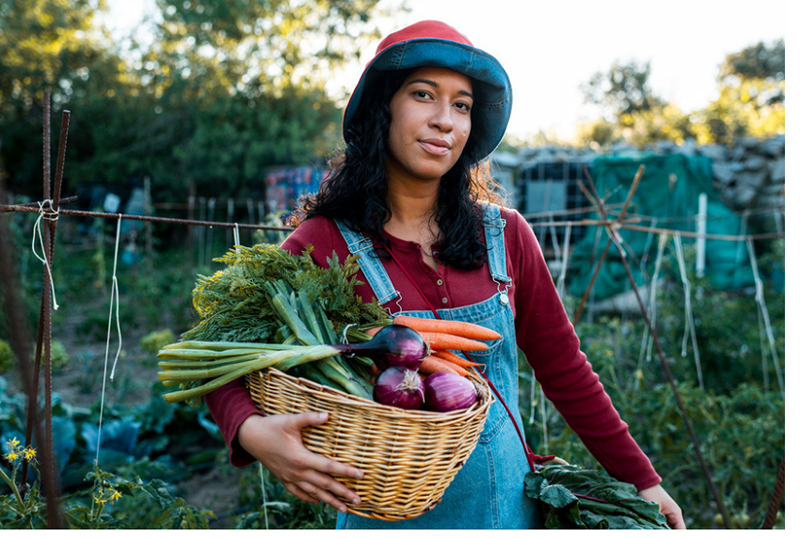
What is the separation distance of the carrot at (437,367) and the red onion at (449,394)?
0.46ft

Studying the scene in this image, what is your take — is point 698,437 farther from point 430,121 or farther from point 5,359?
point 5,359

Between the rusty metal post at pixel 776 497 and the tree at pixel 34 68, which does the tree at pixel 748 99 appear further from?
the tree at pixel 34 68

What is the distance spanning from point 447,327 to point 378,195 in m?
0.50

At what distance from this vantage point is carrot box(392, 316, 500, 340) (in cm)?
132

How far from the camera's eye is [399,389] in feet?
3.38

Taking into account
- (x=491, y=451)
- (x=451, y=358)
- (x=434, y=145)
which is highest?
(x=434, y=145)

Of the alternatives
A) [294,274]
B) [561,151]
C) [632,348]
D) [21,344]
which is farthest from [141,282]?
[561,151]

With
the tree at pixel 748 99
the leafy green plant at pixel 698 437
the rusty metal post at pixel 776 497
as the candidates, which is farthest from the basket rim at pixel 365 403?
the tree at pixel 748 99

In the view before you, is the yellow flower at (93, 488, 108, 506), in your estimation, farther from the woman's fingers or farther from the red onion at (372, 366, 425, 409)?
the red onion at (372, 366, 425, 409)

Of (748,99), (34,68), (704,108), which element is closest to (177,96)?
(34,68)

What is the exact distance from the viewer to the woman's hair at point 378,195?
1522 millimetres

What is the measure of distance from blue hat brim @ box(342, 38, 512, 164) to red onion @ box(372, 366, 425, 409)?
2.90 ft

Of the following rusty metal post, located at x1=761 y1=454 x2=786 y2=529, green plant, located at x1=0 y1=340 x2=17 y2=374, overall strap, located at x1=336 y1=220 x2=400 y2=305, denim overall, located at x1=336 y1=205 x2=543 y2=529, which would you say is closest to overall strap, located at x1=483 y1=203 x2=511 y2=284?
denim overall, located at x1=336 y1=205 x2=543 y2=529

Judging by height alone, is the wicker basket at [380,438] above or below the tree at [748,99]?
below
